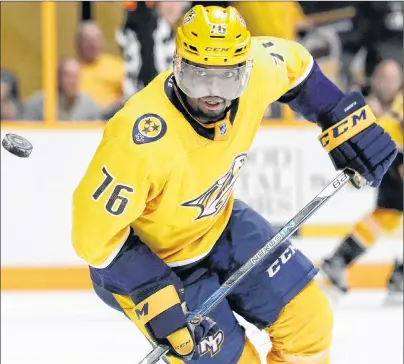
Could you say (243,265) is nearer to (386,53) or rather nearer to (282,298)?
(282,298)

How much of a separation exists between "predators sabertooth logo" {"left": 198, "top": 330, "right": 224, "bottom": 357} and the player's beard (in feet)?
1.88

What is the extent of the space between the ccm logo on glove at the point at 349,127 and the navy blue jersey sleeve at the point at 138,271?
673mm

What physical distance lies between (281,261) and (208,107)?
1.85ft

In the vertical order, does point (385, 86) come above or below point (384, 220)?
above

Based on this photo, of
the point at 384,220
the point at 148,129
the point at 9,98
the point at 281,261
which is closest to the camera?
the point at 148,129

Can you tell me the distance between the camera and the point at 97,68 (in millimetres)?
4867

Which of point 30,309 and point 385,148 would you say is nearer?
point 385,148

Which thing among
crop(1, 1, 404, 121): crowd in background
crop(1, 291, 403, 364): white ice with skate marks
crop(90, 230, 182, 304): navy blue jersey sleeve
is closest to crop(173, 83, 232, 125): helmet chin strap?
crop(90, 230, 182, 304): navy blue jersey sleeve

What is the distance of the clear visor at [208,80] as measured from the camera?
230 cm

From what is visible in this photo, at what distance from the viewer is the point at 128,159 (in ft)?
7.39

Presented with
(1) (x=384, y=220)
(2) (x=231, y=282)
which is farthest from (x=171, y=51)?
(2) (x=231, y=282)

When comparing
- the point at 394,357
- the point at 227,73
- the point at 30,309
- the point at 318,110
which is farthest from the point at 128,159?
the point at 30,309

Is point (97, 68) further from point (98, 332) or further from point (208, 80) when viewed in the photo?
point (208, 80)

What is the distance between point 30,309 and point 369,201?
181 centimetres
